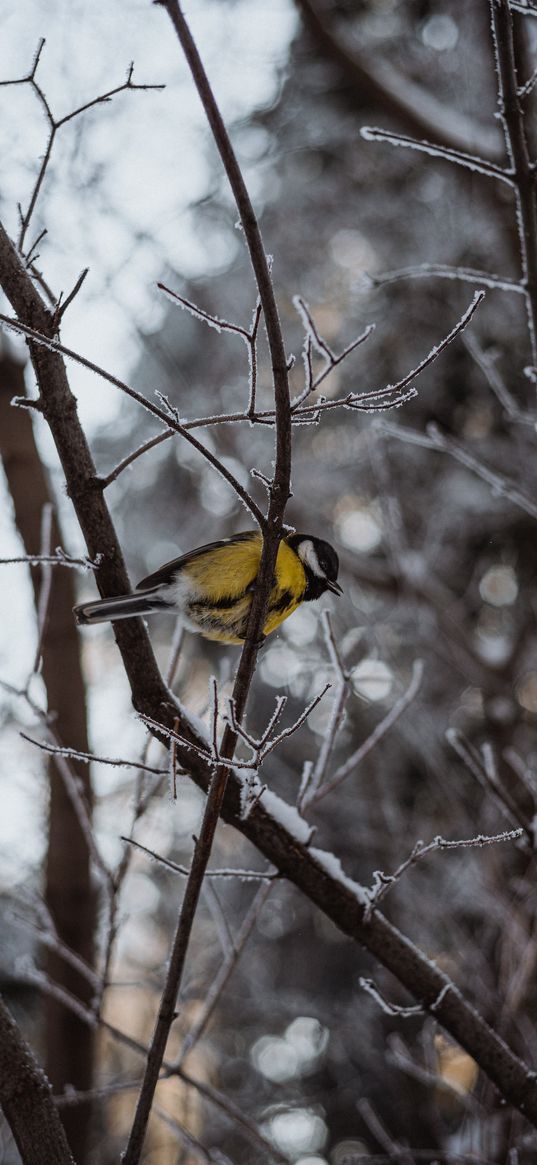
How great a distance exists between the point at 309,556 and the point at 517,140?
1.35m

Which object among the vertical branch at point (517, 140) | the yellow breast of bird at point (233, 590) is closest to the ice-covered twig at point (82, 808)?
the yellow breast of bird at point (233, 590)

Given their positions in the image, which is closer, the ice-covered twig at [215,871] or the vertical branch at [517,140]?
the vertical branch at [517,140]

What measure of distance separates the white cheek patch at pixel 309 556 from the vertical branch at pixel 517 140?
40.0 inches

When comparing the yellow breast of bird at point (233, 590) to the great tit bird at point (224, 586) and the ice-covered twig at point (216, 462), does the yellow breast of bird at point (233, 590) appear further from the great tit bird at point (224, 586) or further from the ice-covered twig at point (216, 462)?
the ice-covered twig at point (216, 462)

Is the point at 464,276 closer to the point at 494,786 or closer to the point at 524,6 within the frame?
the point at 524,6

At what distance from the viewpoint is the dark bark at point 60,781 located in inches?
159

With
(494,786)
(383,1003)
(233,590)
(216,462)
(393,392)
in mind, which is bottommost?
(383,1003)

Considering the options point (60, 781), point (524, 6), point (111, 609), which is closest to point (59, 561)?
point (111, 609)

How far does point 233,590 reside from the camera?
2.47 metres

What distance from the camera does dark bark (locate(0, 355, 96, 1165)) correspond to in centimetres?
405

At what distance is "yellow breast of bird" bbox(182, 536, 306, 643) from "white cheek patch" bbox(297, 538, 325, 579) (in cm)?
14

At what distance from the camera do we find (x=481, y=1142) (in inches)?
127

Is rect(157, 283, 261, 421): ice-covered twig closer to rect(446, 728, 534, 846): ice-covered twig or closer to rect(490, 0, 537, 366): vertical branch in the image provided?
rect(490, 0, 537, 366): vertical branch

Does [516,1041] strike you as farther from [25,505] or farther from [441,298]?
[441,298]
